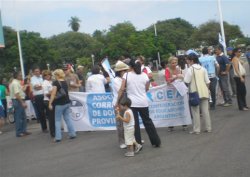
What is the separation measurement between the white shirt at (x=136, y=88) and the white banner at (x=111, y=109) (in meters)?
2.19

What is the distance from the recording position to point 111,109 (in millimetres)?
11672

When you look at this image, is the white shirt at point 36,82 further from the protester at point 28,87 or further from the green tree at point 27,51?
the green tree at point 27,51

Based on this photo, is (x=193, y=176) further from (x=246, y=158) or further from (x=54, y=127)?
(x=54, y=127)

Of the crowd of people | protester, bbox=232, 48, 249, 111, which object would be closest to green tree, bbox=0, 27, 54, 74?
the crowd of people

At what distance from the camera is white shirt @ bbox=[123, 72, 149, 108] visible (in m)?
8.62

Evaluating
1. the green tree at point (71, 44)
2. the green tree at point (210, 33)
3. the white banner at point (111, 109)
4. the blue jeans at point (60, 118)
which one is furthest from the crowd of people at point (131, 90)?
the green tree at point (71, 44)

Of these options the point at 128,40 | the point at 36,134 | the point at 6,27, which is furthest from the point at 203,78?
the point at 6,27

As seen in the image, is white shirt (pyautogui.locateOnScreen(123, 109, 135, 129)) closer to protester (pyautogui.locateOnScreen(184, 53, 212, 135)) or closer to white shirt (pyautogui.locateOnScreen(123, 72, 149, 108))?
white shirt (pyautogui.locateOnScreen(123, 72, 149, 108))

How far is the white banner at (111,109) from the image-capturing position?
10773 mm

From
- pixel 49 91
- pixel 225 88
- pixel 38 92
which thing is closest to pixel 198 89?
pixel 49 91

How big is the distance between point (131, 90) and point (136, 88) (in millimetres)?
107

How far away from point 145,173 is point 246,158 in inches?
66.9

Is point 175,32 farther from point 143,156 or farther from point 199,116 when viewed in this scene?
point 143,156

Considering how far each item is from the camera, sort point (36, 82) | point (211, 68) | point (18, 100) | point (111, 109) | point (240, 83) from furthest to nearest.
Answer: point (211, 68)
point (36, 82)
point (240, 83)
point (18, 100)
point (111, 109)
